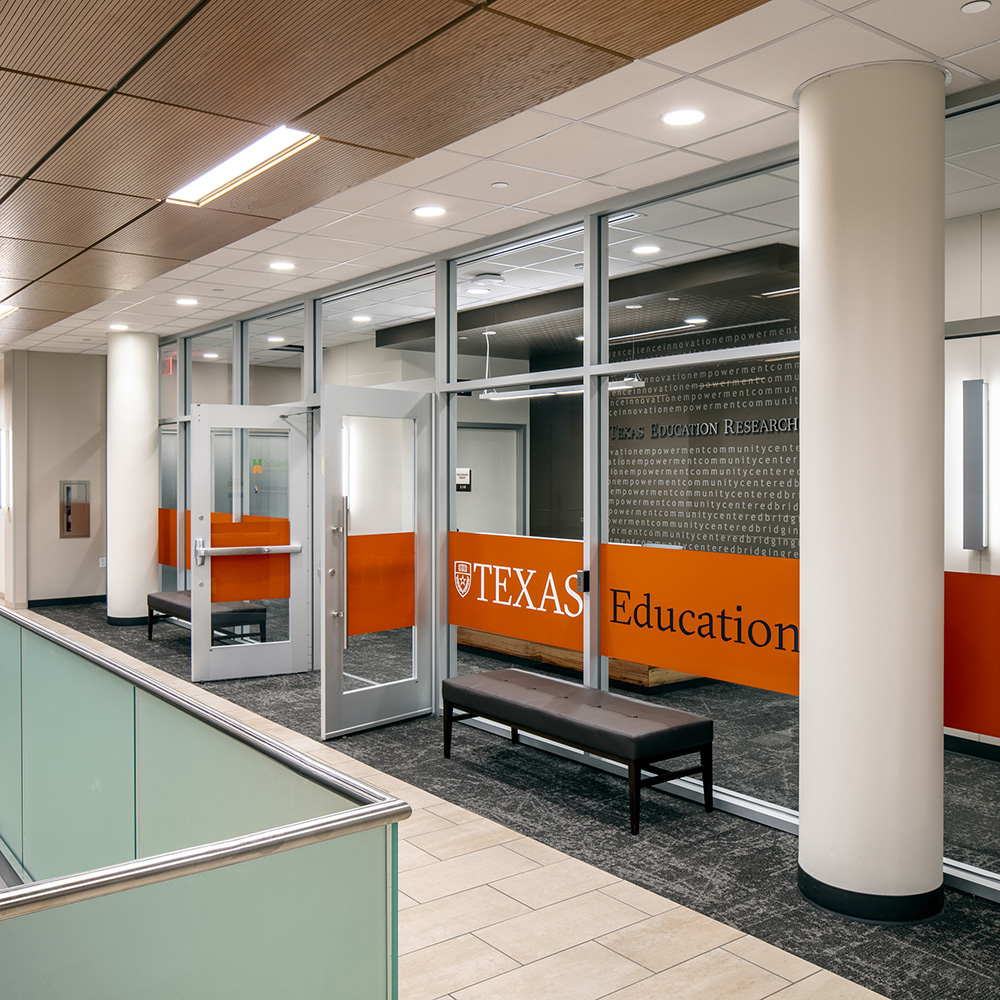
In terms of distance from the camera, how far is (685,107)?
11.8ft

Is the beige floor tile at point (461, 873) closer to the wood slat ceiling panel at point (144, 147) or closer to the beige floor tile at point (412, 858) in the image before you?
the beige floor tile at point (412, 858)

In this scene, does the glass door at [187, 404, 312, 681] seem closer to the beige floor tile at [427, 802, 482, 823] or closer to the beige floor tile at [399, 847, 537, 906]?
the beige floor tile at [427, 802, 482, 823]

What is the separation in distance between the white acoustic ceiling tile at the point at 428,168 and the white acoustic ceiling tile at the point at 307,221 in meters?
0.70

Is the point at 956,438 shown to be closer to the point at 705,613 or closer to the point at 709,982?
the point at 705,613

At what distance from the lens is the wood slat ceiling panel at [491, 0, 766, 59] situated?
2.40m

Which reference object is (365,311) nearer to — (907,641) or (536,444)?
(536,444)

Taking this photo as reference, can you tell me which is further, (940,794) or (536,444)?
(536,444)

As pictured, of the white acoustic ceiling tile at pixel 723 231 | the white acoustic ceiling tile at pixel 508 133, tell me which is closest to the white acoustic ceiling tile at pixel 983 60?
the white acoustic ceiling tile at pixel 723 231

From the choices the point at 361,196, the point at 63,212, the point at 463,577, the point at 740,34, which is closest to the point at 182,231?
the point at 63,212

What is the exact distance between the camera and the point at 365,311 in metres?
7.14

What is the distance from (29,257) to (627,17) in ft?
14.3

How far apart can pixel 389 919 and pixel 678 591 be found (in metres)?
2.96

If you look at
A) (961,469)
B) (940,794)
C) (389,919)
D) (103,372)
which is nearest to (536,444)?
(961,469)

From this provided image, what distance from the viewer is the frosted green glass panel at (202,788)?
2.24m
